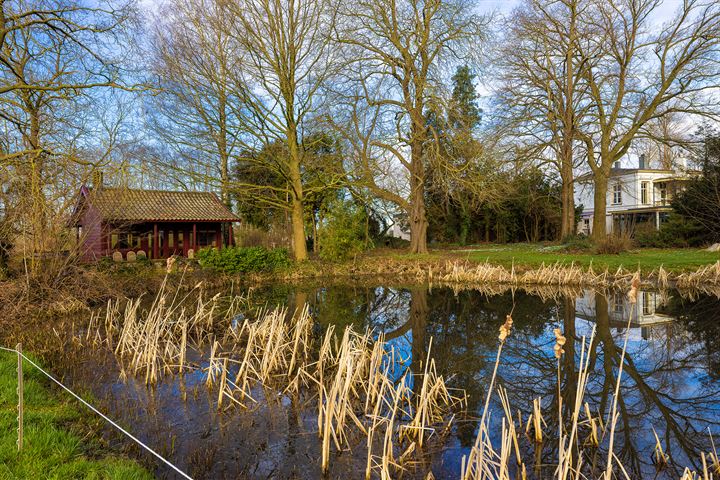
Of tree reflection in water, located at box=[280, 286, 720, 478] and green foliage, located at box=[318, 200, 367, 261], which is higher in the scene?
green foliage, located at box=[318, 200, 367, 261]

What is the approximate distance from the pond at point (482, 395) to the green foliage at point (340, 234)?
819 centimetres

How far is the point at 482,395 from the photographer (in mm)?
5273

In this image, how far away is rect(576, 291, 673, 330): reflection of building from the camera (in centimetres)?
943

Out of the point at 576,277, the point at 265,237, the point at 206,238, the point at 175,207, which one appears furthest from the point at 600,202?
the point at 175,207

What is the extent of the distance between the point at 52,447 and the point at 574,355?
6.63m

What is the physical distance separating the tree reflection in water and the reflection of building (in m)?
0.03

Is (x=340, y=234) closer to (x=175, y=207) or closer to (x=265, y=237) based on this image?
(x=265, y=237)

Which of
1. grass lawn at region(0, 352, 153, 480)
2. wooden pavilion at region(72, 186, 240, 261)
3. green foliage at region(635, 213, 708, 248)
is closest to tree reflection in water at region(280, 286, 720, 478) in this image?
grass lawn at region(0, 352, 153, 480)

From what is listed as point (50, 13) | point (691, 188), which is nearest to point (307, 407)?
point (50, 13)

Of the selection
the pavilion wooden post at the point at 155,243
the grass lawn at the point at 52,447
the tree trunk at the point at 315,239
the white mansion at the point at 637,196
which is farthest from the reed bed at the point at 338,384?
the white mansion at the point at 637,196

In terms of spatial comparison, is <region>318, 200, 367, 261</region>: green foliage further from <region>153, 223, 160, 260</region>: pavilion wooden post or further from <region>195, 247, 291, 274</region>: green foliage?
<region>153, 223, 160, 260</region>: pavilion wooden post

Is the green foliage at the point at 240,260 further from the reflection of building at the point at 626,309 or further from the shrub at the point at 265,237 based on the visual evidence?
the reflection of building at the point at 626,309

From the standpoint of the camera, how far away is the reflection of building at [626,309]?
943cm

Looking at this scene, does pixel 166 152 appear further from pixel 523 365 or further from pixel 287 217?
pixel 523 365
